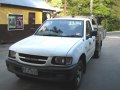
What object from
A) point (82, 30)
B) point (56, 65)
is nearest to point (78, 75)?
point (56, 65)

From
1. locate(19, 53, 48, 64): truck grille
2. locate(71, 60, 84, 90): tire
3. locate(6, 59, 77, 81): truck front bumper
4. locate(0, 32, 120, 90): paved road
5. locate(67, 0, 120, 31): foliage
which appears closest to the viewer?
locate(6, 59, 77, 81): truck front bumper

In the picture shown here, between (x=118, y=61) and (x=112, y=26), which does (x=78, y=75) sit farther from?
(x=112, y=26)

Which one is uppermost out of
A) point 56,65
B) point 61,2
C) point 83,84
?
point 61,2

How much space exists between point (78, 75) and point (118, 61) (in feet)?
14.7

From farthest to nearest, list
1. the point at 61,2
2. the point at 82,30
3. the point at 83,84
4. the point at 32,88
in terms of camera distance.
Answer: the point at 61,2
the point at 82,30
the point at 83,84
the point at 32,88

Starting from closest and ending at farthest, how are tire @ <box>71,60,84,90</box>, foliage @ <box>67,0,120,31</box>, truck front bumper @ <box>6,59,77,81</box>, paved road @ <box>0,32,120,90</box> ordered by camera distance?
truck front bumper @ <box>6,59,77,81</box> → tire @ <box>71,60,84,90</box> → paved road @ <box>0,32,120,90</box> → foliage @ <box>67,0,120,31</box>

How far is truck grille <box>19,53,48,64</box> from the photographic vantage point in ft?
18.6

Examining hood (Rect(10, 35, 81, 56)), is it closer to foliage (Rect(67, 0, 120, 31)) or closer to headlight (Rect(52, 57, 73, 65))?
headlight (Rect(52, 57, 73, 65))

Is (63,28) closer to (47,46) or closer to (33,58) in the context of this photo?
(47,46)

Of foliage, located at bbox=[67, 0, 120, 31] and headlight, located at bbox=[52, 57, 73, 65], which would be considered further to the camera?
foliage, located at bbox=[67, 0, 120, 31]

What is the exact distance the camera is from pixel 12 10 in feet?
60.7

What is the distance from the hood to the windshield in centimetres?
41

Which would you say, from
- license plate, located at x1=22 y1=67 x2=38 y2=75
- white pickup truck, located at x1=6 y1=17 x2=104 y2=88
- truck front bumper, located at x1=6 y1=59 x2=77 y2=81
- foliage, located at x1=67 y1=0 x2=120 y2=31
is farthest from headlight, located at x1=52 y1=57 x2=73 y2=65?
foliage, located at x1=67 y1=0 x2=120 y2=31

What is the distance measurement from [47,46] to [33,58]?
45 centimetres
